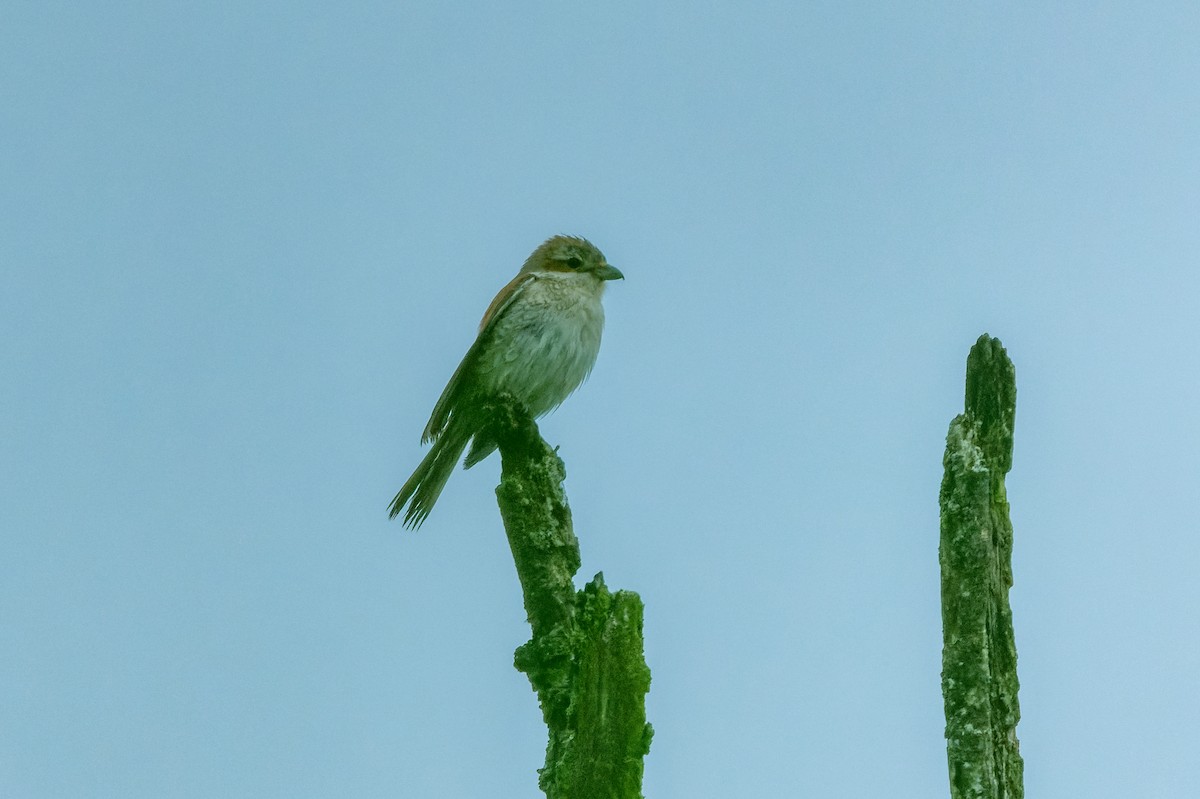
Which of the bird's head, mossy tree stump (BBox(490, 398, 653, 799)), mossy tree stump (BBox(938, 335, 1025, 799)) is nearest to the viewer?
mossy tree stump (BBox(938, 335, 1025, 799))

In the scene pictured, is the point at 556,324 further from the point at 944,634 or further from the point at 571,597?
the point at 944,634

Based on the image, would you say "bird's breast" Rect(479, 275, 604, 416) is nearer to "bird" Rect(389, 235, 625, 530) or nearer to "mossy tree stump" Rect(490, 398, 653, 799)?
"bird" Rect(389, 235, 625, 530)

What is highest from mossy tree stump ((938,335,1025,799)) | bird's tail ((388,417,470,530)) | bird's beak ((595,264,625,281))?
bird's beak ((595,264,625,281))

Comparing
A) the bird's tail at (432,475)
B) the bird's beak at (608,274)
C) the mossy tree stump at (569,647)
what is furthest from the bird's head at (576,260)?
the mossy tree stump at (569,647)

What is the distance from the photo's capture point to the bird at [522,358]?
25.9 ft

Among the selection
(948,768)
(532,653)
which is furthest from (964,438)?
(532,653)

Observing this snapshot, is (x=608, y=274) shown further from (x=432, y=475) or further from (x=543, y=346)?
(x=432, y=475)

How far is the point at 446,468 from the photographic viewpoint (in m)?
7.93

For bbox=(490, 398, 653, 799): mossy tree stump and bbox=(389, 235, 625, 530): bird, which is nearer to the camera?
bbox=(490, 398, 653, 799): mossy tree stump

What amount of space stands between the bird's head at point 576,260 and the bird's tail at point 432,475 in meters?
1.70

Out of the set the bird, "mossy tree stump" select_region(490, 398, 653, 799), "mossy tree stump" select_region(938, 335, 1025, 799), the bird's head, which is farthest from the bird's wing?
"mossy tree stump" select_region(938, 335, 1025, 799)

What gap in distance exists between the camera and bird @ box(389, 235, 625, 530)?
7.90 meters

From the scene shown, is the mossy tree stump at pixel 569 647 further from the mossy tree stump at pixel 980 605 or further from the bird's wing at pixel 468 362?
the bird's wing at pixel 468 362

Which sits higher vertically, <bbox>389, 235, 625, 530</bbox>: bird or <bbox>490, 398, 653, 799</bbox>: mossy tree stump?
<bbox>389, 235, 625, 530</bbox>: bird
